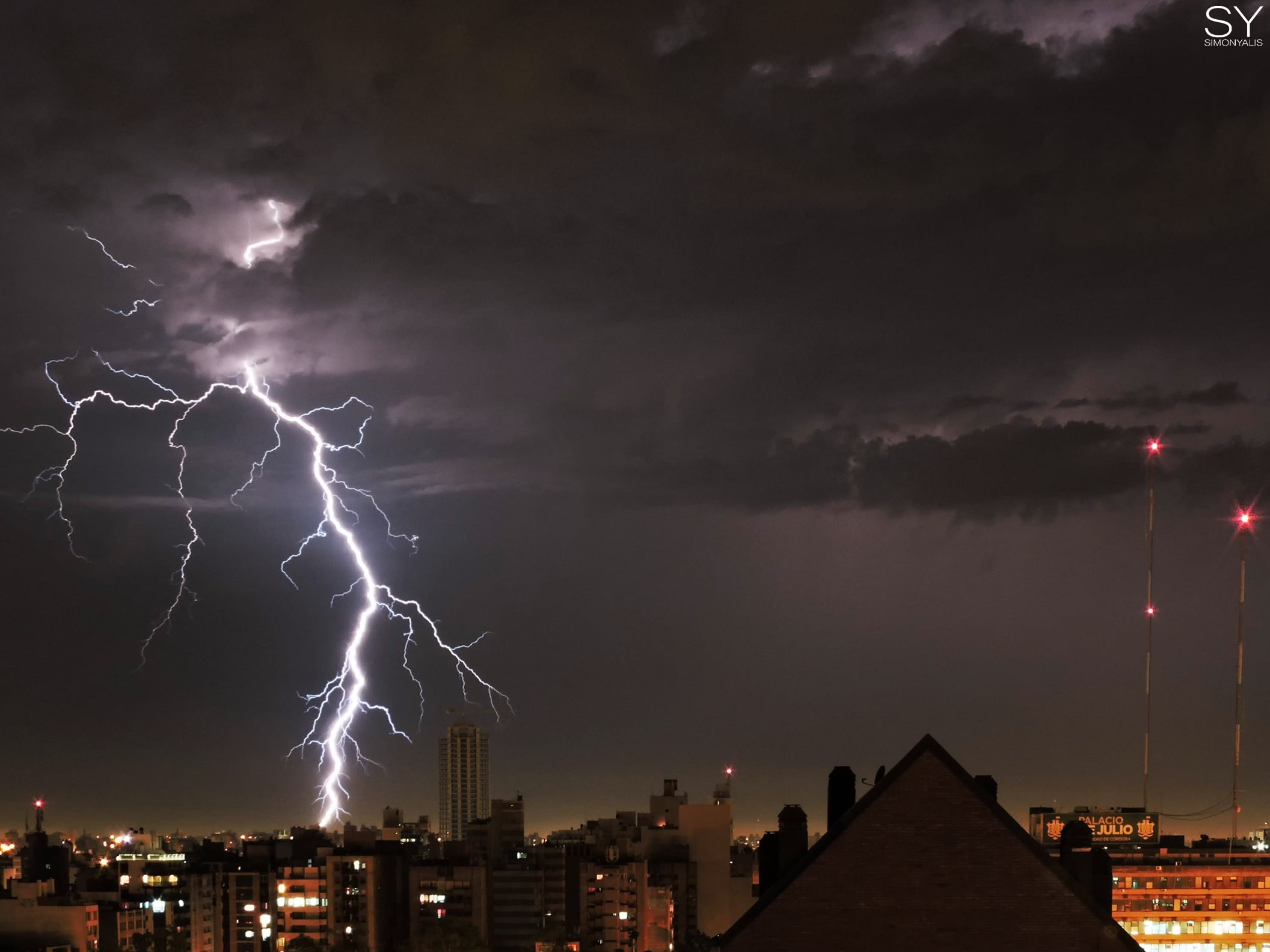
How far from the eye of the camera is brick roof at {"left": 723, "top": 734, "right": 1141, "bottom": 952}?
1867 cm

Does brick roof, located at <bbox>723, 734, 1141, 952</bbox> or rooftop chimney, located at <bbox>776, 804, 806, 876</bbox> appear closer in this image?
brick roof, located at <bbox>723, 734, 1141, 952</bbox>

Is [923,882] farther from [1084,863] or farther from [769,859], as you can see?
[769,859]

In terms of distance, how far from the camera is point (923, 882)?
741 inches

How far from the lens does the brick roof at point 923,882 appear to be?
1867 centimetres

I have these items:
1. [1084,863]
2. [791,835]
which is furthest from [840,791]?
[1084,863]

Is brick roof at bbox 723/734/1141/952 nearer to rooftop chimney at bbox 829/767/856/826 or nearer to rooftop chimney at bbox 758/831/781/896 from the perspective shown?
rooftop chimney at bbox 829/767/856/826

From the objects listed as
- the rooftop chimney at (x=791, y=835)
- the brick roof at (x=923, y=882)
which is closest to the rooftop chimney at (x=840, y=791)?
the rooftop chimney at (x=791, y=835)

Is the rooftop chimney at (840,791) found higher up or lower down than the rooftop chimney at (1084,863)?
higher up

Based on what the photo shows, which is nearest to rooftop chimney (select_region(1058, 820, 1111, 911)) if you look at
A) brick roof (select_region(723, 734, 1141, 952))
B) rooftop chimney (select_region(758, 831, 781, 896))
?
brick roof (select_region(723, 734, 1141, 952))

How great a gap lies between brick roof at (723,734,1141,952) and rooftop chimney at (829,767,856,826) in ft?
10.5

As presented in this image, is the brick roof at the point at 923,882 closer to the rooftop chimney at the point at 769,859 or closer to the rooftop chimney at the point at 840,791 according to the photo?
the rooftop chimney at the point at 840,791

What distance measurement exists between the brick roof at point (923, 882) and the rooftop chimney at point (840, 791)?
321 centimetres

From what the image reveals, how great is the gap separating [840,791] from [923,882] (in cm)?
354

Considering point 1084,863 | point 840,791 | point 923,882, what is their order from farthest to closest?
point 840,791 < point 1084,863 < point 923,882
